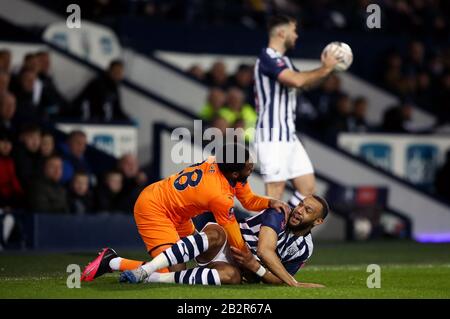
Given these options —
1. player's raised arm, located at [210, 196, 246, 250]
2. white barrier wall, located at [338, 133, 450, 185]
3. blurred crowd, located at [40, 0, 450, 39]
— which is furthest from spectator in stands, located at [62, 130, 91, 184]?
player's raised arm, located at [210, 196, 246, 250]

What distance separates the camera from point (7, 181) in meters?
13.2

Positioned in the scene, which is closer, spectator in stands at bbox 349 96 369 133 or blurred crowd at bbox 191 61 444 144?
blurred crowd at bbox 191 61 444 144

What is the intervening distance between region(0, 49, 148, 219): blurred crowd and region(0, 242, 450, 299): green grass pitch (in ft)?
3.98

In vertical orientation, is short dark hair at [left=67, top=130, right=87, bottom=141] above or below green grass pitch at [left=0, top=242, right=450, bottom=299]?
above

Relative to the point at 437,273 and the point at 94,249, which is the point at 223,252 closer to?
the point at 437,273

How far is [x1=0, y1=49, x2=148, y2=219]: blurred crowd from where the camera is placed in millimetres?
13266

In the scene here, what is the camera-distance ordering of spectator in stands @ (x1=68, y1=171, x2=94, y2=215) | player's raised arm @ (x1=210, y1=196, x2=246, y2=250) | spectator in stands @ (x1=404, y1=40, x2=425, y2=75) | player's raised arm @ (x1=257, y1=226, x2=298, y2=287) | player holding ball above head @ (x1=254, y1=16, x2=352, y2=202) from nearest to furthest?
player's raised arm @ (x1=257, y1=226, x2=298, y2=287), player's raised arm @ (x1=210, y1=196, x2=246, y2=250), player holding ball above head @ (x1=254, y1=16, x2=352, y2=202), spectator in stands @ (x1=68, y1=171, x2=94, y2=215), spectator in stands @ (x1=404, y1=40, x2=425, y2=75)

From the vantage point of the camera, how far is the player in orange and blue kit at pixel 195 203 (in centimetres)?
875

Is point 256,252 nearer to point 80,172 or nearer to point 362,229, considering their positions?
point 80,172

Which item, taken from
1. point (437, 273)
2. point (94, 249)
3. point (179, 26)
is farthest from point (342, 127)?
point (437, 273)

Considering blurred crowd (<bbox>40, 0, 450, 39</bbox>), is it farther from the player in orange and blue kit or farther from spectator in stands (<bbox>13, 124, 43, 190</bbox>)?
the player in orange and blue kit

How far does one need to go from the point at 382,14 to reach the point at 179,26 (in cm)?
517

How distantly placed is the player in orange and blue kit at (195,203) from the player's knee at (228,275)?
0.87 feet

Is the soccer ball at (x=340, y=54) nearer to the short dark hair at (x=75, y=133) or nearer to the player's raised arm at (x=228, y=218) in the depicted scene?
the player's raised arm at (x=228, y=218)
